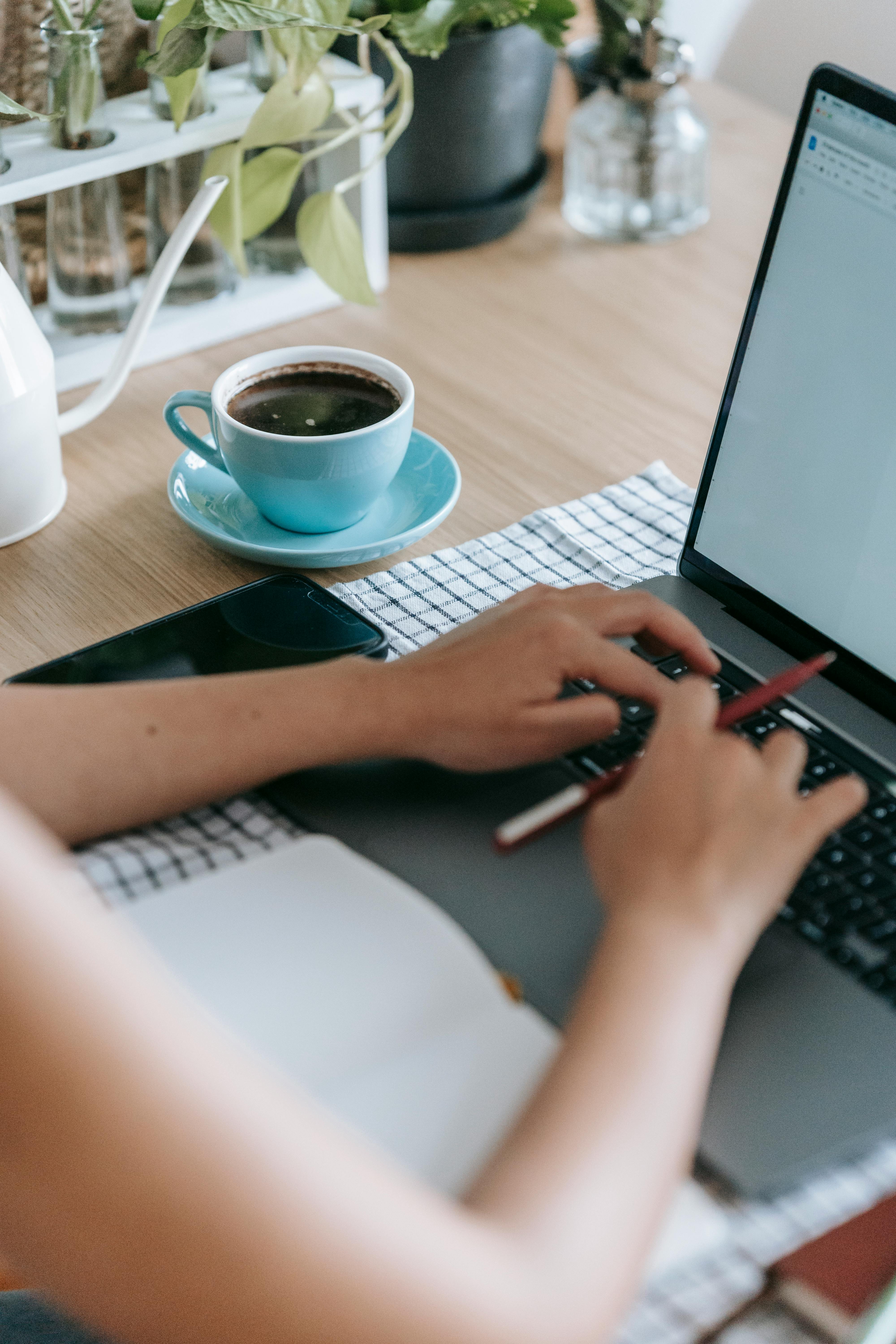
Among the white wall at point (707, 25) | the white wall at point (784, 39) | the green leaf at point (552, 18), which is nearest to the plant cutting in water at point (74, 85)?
the green leaf at point (552, 18)

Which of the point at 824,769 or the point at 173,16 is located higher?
the point at 173,16

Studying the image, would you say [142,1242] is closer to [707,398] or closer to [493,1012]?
[493,1012]

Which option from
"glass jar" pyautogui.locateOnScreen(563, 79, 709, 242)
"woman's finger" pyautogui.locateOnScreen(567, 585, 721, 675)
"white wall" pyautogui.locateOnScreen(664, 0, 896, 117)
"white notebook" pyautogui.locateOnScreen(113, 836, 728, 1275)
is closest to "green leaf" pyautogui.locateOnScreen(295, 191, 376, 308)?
"glass jar" pyautogui.locateOnScreen(563, 79, 709, 242)

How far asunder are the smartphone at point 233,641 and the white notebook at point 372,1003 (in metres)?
0.15

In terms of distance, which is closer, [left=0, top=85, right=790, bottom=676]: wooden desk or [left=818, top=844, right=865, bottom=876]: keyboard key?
[left=818, top=844, right=865, bottom=876]: keyboard key

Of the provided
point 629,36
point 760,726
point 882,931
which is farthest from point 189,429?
point 629,36

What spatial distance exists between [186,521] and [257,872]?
0.32m

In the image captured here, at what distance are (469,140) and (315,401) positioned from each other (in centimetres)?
46

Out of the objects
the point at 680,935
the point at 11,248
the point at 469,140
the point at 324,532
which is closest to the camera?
the point at 680,935

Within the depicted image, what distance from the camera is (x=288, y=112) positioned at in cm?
89

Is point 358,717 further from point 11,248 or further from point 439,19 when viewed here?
point 439,19

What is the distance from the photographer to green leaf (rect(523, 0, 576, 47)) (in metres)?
0.97

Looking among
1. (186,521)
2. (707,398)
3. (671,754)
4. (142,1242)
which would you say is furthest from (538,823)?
(707,398)

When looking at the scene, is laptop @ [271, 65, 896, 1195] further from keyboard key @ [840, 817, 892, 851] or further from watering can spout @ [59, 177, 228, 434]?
watering can spout @ [59, 177, 228, 434]
